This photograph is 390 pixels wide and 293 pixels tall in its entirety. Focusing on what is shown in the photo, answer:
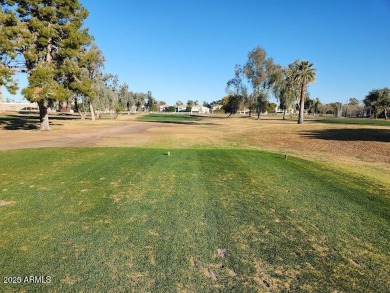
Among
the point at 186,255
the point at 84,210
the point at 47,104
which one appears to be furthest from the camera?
the point at 47,104

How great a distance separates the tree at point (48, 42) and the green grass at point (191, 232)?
19578mm

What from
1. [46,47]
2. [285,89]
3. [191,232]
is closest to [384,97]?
[285,89]

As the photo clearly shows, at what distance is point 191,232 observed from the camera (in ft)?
19.1

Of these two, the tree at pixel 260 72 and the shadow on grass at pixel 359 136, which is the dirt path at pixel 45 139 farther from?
the tree at pixel 260 72

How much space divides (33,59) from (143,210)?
26831 mm

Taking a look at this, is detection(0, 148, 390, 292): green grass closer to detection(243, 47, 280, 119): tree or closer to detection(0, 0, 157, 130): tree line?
detection(0, 0, 157, 130): tree line

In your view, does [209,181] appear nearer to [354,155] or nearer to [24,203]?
[24,203]

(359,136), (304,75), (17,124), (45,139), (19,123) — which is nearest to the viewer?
(45,139)

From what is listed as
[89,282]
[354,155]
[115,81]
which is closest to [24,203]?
[89,282]

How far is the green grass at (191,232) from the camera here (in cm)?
425

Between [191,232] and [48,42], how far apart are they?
30.6m

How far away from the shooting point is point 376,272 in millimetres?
4535

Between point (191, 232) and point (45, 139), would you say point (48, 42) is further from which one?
point (191, 232)

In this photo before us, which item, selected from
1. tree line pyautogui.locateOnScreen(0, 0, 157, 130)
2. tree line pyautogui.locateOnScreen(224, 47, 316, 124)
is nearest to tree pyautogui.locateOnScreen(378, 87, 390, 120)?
tree line pyautogui.locateOnScreen(224, 47, 316, 124)
